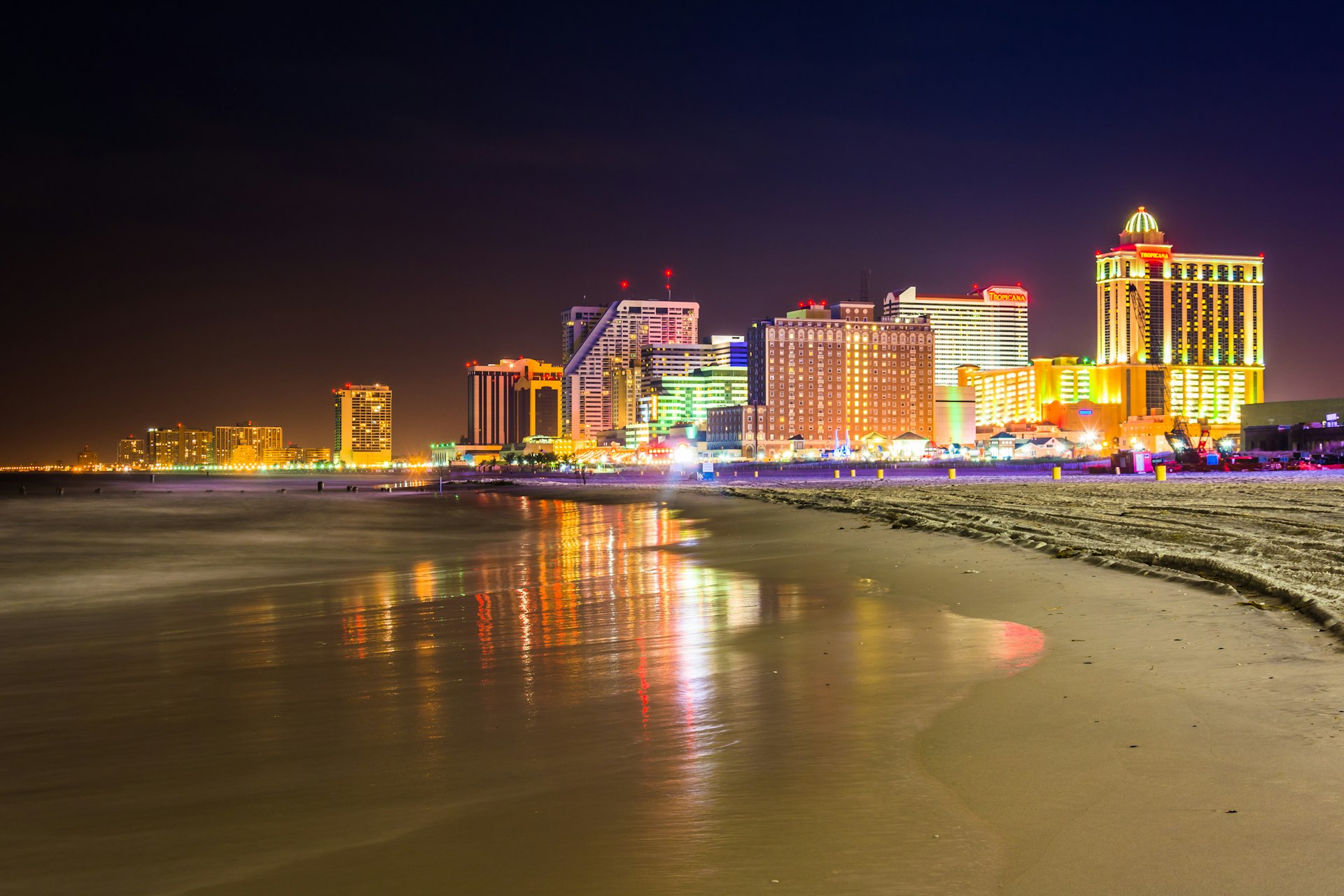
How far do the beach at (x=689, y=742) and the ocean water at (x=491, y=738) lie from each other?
0.11 feet

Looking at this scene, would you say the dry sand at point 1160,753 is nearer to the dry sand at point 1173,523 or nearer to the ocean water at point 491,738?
the ocean water at point 491,738

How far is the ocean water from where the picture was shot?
5.23 m

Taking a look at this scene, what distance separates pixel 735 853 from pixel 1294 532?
68.7ft

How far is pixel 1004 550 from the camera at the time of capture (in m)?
20.7

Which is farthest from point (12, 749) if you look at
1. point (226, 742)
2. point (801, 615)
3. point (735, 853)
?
point (801, 615)

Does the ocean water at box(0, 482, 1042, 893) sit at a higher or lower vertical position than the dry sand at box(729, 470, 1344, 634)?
lower

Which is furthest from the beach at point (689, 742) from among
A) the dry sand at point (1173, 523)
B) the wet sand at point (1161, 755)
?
the dry sand at point (1173, 523)

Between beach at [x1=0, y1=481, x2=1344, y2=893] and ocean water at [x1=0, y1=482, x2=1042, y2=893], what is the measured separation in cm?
3

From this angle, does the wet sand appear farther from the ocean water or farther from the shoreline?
the ocean water

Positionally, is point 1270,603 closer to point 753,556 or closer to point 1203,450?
point 753,556

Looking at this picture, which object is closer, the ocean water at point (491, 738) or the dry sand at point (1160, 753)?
the dry sand at point (1160, 753)

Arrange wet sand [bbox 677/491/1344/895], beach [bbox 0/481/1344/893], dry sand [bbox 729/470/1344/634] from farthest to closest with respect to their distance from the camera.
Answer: dry sand [bbox 729/470/1344/634] < beach [bbox 0/481/1344/893] < wet sand [bbox 677/491/1344/895]

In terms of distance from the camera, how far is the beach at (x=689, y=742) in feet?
17.0

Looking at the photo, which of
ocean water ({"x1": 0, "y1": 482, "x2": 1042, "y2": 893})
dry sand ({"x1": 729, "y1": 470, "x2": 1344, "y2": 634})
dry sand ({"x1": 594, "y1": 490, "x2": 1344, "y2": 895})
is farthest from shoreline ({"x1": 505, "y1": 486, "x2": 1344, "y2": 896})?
dry sand ({"x1": 729, "y1": 470, "x2": 1344, "y2": 634})
